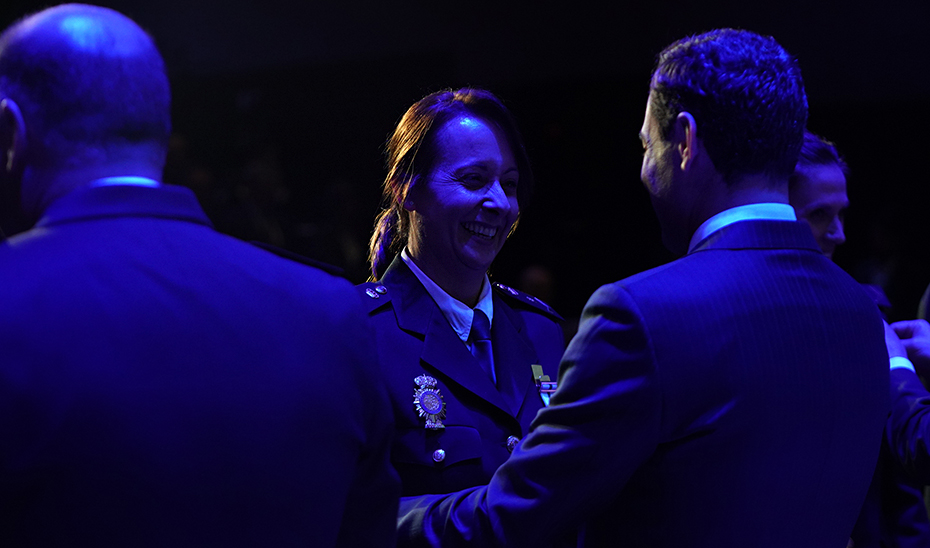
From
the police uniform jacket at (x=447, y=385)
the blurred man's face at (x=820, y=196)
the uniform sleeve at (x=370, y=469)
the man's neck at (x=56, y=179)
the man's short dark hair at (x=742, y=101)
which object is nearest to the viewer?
the man's neck at (x=56, y=179)

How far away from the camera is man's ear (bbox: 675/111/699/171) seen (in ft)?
4.33

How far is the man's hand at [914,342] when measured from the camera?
192cm

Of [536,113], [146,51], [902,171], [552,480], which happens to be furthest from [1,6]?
[902,171]

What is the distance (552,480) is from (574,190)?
4.62 metres

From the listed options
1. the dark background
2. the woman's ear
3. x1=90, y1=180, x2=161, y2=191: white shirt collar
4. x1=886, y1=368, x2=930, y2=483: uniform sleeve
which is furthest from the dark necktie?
the dark background

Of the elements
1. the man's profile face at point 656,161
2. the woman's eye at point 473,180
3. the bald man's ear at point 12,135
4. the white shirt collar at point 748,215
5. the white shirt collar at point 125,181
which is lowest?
the woman's eye at point 473,180

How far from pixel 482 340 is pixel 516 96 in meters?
3.66

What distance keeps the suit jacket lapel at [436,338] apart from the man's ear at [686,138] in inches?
27.2

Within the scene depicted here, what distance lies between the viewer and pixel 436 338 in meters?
1.87

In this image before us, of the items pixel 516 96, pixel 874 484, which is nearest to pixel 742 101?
pixel 874 484

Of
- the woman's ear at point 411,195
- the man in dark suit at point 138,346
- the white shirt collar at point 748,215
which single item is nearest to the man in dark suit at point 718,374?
the white shirt collar at point 748,215

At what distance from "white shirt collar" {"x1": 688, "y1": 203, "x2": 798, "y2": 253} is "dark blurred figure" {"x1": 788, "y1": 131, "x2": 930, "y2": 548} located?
61 cm

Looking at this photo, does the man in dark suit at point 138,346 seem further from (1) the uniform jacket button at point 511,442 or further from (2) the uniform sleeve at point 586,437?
(1) the uniform jacket button at point 511,442

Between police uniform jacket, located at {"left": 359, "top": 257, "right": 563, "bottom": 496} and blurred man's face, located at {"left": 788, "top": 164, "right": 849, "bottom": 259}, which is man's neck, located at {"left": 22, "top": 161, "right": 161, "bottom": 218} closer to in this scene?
police uniform jacket, located at {"left": 359, "top": 257, "right": 563, "bottom": 496}
